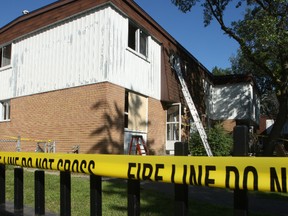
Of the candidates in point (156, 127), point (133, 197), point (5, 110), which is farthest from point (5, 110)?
point (133, 197)

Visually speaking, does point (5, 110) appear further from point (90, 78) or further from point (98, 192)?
point (98, 192)

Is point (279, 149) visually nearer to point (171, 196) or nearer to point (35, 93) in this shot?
point (35, 93)

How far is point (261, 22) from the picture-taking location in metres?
17.9

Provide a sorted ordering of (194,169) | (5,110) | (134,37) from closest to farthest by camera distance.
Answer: (194,169) → (134,37) → (5,110)

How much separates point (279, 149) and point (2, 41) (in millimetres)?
17705

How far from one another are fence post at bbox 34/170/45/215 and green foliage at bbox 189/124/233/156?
13.7m

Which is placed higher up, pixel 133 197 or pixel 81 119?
pixel 81 119

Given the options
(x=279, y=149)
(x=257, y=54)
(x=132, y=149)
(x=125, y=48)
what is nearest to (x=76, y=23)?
(x=125, y=48)

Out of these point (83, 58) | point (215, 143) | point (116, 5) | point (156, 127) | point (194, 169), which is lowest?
point (215, 143)

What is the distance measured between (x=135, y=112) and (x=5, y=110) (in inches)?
299

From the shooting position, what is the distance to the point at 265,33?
17719 millimetres

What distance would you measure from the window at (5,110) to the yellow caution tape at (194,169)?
16.2 meters

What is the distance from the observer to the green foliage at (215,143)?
55.3 ft

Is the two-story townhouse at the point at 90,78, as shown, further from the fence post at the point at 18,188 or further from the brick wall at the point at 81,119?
the fence post at the point at 18,188
